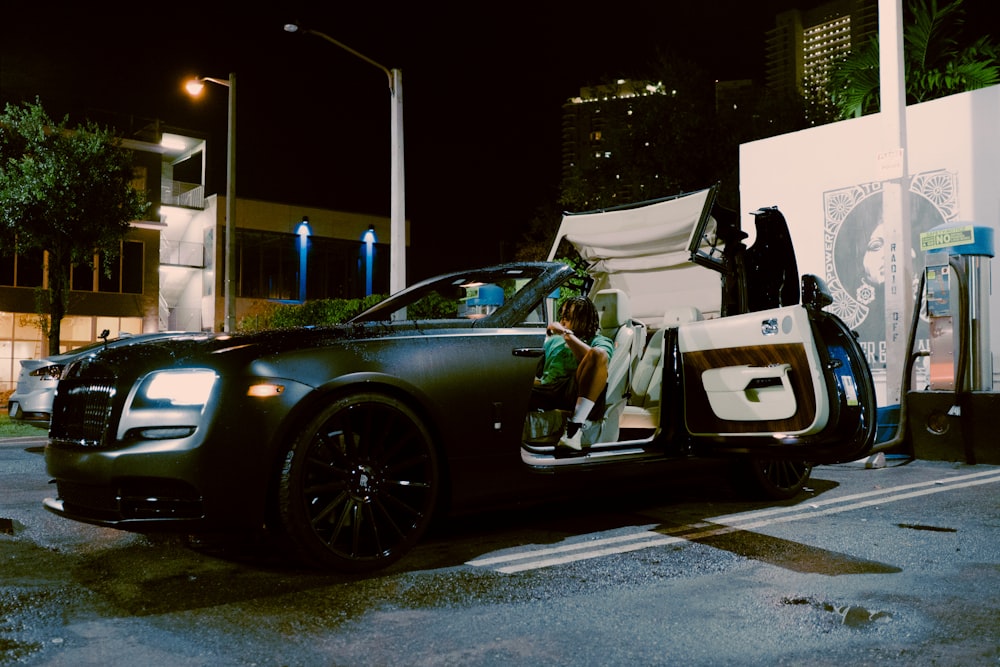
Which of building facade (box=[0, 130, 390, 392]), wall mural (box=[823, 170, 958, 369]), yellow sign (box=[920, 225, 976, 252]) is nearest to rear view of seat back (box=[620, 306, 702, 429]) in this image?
yellow sign (box=[920, 225, 976, 252])

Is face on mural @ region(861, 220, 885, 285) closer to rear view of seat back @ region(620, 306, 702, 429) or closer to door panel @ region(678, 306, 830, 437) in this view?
rear view of seat back @ region(620, 306, 702, 429)

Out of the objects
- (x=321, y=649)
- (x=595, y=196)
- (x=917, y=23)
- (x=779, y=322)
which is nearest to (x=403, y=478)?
(x=321, y=649)

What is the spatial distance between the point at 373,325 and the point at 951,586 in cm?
302

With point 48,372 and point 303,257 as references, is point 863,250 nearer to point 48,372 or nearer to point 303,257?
point 48,372

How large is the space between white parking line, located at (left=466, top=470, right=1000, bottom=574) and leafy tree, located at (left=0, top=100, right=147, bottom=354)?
14.9m

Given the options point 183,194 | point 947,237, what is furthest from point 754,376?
point 183,194

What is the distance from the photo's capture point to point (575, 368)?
212 inches

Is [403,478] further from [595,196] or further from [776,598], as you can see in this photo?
[595,196]

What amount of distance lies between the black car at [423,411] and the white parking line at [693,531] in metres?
0.33

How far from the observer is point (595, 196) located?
2956cm

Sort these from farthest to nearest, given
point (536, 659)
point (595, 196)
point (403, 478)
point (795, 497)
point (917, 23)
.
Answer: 1. point (595, 196)
2. point (917, 23)
3. point (795, 497)
4. point (403, 478)
5. point (536, 659)

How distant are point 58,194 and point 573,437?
15619mm

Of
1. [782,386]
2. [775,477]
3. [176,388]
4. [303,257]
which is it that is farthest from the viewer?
[303,257]

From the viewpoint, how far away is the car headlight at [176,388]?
3.95 metres
